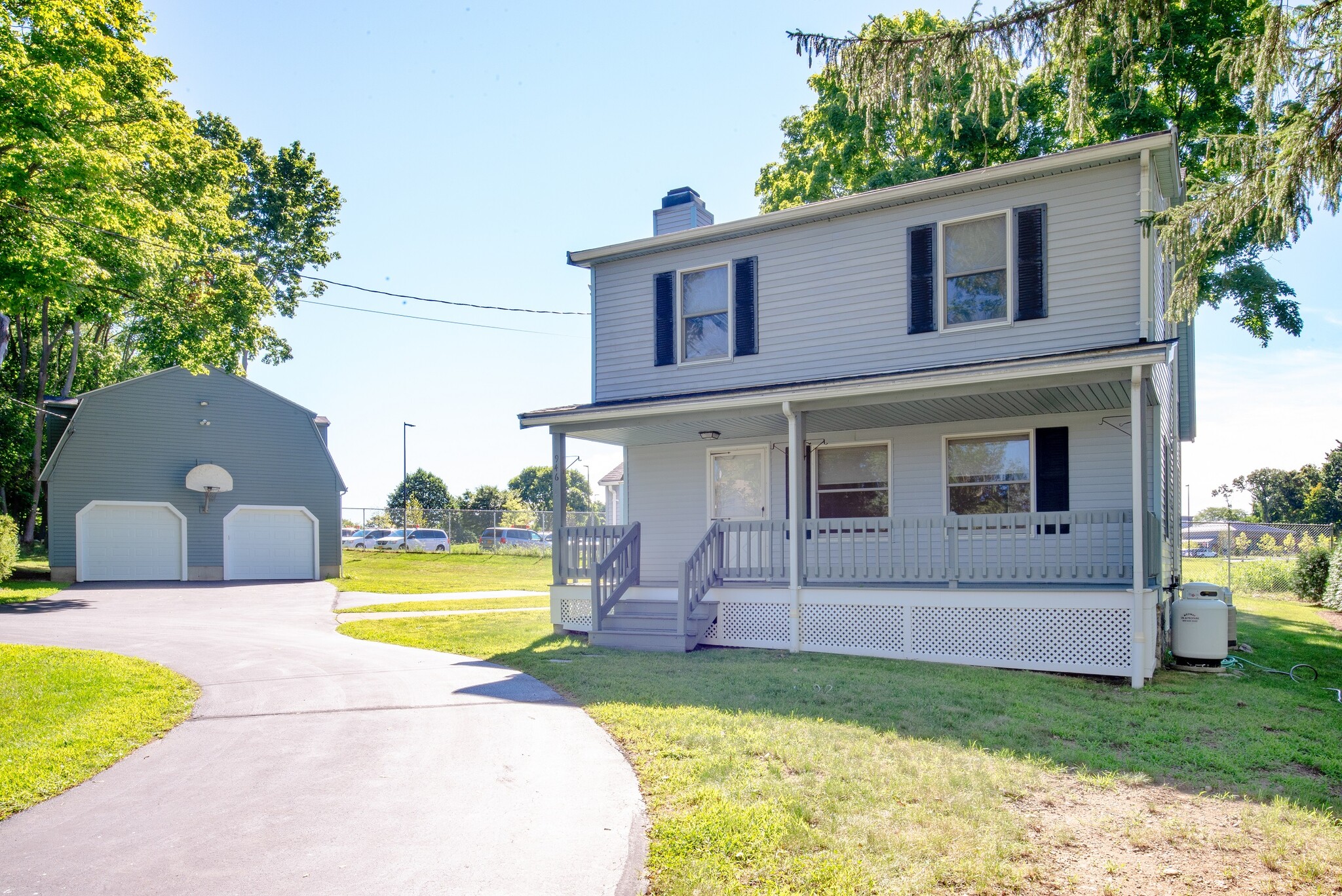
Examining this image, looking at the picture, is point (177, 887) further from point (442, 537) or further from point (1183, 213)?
point (442, 537)

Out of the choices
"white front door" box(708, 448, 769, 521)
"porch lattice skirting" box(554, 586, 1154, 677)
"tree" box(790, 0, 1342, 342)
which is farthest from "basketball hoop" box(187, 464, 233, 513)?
"tree" box(790, 0, 1342, 342)

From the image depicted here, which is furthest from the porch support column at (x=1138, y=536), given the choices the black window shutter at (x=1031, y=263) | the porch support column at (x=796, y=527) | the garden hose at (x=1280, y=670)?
the porch support column at (x=796, y=527)

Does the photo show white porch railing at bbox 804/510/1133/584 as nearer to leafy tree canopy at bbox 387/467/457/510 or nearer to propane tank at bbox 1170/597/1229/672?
propane tank at bbox 1170/597/1229/672

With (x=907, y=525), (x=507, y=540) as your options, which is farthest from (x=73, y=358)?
(x=907, y=525)

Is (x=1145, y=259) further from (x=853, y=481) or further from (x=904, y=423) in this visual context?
(x=853, y=481)

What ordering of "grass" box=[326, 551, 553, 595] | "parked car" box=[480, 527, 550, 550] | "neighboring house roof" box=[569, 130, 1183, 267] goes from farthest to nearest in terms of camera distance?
1. "parked car" box=[480, 527, 550, 550]
2. "grass" box=[326, 551, 553, 595]
3. "neighboring house roof" box=[569, 130, 1183, 267]

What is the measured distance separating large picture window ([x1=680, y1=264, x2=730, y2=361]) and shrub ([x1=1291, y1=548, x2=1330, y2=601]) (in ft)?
60.9

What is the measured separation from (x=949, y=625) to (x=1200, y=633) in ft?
9.45

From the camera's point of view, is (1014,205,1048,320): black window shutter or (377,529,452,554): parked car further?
(377,529,452,554): parked car

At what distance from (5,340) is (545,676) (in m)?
15.1

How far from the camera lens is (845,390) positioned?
34.7 ft

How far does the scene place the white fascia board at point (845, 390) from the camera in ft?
29.5

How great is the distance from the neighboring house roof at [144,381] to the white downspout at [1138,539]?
72.7ft

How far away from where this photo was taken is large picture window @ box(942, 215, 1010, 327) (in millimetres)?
11250
